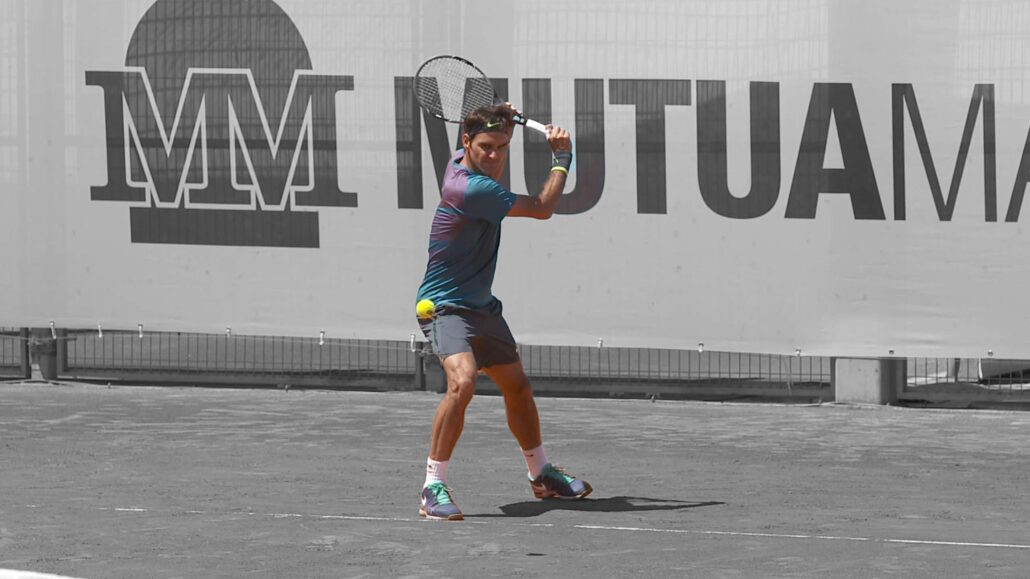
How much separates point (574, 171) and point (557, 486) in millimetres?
3946

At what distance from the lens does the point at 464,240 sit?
29.5 feet

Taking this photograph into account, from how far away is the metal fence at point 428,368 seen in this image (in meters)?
12.8

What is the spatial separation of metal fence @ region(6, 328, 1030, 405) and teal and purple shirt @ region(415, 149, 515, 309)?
384cm

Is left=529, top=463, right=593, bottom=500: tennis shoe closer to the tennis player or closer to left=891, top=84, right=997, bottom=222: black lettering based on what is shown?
the tennis player

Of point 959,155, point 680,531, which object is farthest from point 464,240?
point 959,155

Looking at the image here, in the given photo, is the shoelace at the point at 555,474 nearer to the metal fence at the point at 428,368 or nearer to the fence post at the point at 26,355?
the metal fence at the point at 428,368

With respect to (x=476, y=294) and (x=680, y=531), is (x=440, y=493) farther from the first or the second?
(x=680, y=531)

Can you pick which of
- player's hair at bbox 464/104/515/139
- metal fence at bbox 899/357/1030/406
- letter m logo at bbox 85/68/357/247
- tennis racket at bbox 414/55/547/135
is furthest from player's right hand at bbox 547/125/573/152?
letter m logo at bbox 85/68/357/247

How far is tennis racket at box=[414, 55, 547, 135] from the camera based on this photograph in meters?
10.1

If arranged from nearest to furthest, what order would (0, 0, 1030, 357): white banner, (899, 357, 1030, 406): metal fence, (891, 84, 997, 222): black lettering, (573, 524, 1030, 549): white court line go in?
(573, 524, 1030, 549): white court line, (891, 84, 997, 222): black lettering, (0, 0, 1030, 357): white banner, (899, 357, 1030, 406): metal fence

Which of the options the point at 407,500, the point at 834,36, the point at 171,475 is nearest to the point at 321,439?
the point at 171,475

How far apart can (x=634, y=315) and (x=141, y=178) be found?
349cm

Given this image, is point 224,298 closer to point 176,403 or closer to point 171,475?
point 176,403

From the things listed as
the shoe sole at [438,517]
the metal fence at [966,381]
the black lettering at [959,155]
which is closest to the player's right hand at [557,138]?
the shoe sole at [438,517]
